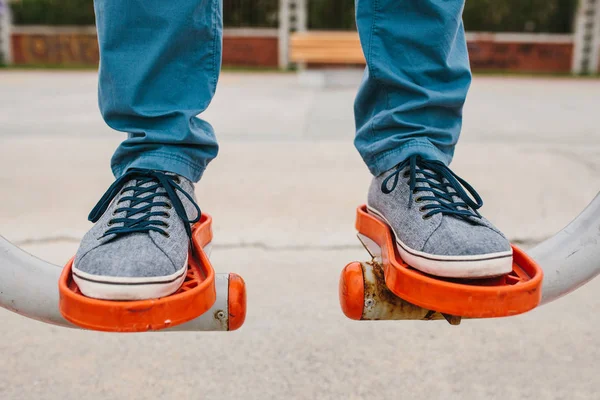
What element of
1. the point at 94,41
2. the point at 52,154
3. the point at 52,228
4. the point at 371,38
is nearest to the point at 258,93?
the point at 52,154

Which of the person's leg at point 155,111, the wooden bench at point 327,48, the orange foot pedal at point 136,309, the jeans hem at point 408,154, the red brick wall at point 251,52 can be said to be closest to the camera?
the orange foot pedal at point 136,309

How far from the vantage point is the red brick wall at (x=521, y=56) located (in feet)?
39.5

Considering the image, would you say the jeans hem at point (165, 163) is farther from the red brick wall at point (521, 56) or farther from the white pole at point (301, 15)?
the white pole at point (301, 15)

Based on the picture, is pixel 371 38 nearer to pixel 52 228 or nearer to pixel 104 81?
pixel 104 81

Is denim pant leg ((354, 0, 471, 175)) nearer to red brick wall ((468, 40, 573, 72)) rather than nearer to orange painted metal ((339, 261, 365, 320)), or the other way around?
orange painted metal ((339, 261, 365, 320))

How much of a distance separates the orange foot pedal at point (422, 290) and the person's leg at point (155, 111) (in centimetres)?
22

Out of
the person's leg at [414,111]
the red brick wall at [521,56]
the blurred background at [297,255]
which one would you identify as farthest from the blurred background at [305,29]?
the person's leg at [414,111]

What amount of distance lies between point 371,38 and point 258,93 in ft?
16.1

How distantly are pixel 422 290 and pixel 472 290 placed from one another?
5cm

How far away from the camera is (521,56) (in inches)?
476

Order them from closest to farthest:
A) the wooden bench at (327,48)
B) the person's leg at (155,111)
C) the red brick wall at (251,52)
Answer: the person's leg at (155,111) < the wooden bench at (327,48) < the red brick wall at (251,52)

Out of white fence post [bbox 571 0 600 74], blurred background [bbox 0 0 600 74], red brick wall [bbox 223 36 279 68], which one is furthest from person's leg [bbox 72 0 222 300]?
white fence post [bbox 571 0 600 74]

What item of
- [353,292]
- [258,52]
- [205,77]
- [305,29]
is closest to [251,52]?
[258,52]

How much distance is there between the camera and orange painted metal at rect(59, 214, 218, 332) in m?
0.58
